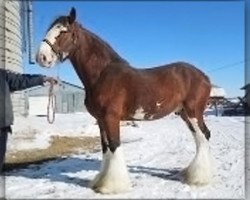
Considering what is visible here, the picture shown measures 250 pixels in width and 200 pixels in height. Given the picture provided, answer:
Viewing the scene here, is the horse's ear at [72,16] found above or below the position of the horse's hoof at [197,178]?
above

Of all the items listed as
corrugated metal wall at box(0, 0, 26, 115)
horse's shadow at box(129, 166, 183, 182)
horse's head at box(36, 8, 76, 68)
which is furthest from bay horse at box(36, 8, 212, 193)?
corrugated metal wall at box(0, 0, 26, 115)

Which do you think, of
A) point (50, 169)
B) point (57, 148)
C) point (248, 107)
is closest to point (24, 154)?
point (57, 148)

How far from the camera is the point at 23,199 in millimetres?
5910

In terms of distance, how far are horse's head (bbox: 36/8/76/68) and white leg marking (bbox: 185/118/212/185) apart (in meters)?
2.04

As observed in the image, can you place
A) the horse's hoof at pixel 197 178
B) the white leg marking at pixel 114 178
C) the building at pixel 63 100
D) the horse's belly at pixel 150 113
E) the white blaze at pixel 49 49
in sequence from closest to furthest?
the white blaze at pixel 49 49 → the white leg marking at pixel 114 178 → the horse's belly at pixel 150 113 → the horse's hoof at pixel 197 178 → the building at pixel 63 100

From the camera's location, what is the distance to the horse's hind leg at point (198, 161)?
22.0ft

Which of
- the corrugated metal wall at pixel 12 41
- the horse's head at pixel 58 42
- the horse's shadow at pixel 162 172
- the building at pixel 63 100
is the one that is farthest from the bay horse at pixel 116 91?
the building at pixel 63 100

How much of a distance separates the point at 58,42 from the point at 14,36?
12027mm

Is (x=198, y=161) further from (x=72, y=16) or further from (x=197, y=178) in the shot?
(x=72, y=16)

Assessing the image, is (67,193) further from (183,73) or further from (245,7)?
(245,7)

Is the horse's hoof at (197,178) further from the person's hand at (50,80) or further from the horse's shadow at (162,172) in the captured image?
the person's hand at (50,80)

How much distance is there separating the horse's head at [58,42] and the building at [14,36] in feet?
25.5

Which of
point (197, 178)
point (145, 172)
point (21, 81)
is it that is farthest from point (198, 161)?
point (21, 81)

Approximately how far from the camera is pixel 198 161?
684 centimetres
